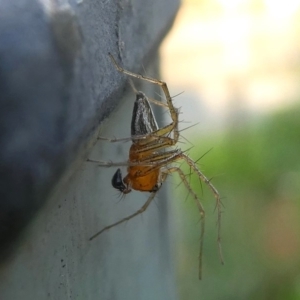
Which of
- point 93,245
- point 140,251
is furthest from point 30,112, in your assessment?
point 140,251

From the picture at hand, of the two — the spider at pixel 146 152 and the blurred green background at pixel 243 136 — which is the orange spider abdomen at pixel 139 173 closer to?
the spider at pixel 146 152

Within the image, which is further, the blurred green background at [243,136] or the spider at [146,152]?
the blurred green background at [243,136]

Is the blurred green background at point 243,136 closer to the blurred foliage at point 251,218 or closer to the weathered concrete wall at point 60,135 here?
the blurred foliage at point 251,218

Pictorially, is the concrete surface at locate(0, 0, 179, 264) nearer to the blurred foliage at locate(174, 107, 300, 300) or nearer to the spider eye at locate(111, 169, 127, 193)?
the spider eye at locate(111, 169, 127, 193)

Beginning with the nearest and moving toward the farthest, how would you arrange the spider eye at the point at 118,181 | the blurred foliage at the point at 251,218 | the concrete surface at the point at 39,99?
the concrete surface at the point at 39,99 < the spider eye at the point at 118,181 < the blurred foliage at the point at 251,218

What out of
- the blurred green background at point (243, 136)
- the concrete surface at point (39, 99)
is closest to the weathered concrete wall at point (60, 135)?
the concrete surface at point (39, 99)

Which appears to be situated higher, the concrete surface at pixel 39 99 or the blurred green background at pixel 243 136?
the blurred green background at pixel 243 136

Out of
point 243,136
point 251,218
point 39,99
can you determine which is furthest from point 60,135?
point 243,136

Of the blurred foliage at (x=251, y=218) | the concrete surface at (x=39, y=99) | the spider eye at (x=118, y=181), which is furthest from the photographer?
the blurred foliage at (x=251, y=218)

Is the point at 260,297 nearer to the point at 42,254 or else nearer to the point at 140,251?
the point at 140,251
